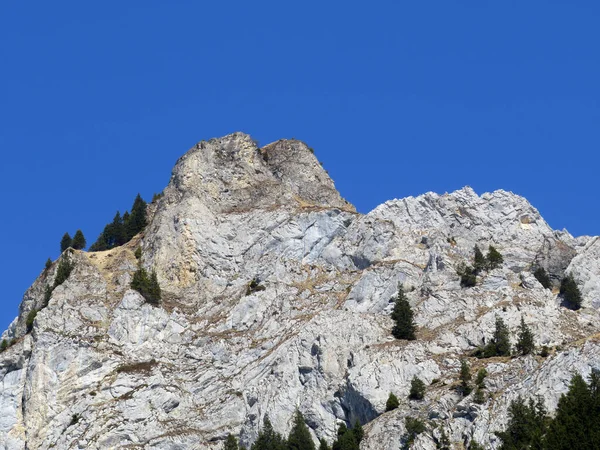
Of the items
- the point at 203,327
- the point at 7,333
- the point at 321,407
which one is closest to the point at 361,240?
the point at 203,327

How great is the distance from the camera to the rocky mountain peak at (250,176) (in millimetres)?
156625

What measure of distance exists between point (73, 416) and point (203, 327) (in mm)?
18485

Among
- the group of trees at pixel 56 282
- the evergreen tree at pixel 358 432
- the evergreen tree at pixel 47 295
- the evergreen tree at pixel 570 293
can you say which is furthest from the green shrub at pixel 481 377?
the group of trees at pixel 56 282

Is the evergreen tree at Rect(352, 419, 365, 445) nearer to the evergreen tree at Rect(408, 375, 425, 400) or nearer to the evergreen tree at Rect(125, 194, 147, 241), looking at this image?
the evergreen tree at Rect(408, 375, 425, 400)

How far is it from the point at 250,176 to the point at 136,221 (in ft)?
59.9

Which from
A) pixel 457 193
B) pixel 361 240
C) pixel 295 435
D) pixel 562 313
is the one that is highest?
pixel 457 193

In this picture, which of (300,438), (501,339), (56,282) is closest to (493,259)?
(501,339)

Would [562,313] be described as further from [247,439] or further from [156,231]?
[156,231]

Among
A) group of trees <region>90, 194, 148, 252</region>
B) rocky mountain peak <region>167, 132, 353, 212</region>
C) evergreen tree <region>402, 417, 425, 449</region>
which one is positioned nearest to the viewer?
evergreen tree <region>402, 417, 425, 449</region>

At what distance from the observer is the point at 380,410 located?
11594 cm

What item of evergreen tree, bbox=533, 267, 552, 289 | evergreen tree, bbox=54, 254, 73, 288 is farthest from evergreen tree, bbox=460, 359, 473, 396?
evergreen tree, bbox=54, 254, 73, 288

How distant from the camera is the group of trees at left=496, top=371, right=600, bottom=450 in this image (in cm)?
10031

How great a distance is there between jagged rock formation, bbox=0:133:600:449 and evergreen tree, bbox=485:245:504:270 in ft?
3.94

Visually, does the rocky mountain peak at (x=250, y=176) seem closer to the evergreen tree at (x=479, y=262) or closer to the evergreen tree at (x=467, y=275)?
the evergreen tree at (x=479, y=262)
